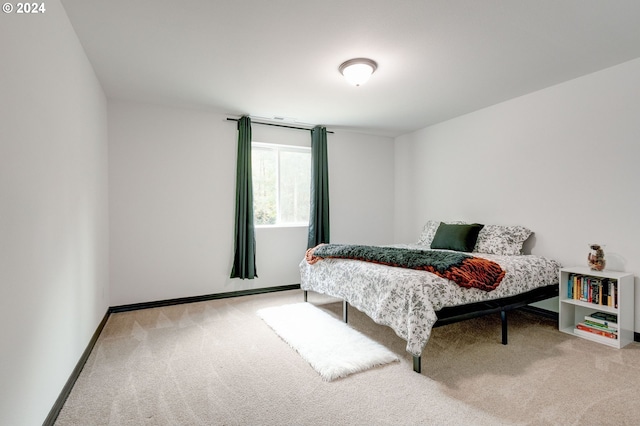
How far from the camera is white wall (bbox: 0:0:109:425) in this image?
1312mm

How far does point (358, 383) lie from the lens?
6.91 feet

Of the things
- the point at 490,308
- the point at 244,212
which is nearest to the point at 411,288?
the point at 490,308

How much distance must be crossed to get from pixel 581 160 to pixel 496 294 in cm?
169

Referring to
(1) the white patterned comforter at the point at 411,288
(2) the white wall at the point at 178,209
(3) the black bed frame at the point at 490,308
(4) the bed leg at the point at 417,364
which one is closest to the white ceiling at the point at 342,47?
(2) the white wall at the point at 178,209

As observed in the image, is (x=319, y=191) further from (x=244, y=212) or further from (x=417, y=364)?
(x=417, y=364)

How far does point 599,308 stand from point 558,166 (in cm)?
143

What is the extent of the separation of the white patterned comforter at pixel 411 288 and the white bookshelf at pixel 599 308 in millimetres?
196

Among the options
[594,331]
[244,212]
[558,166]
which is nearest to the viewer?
[594,331]

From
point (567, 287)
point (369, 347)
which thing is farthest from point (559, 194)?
point (369, 347)

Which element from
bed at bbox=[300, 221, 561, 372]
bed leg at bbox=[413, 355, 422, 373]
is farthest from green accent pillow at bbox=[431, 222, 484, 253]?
bed leg at bbox=[413, 355, 422, 373]

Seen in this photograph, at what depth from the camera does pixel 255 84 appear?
10.7 ft

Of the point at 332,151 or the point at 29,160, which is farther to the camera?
the point at 332,151

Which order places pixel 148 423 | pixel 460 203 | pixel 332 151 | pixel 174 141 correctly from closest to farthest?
pixel 148 423, pixel 174 141, pixel 460 203, pixel 332 151

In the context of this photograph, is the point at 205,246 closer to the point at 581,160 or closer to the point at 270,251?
the point at 270,251
